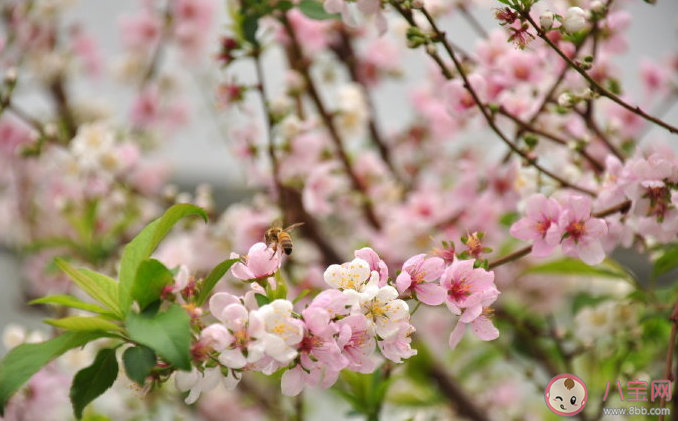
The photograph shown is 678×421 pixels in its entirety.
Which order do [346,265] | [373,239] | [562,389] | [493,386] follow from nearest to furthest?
[346,265], [562,389], [373,239], [493,386]

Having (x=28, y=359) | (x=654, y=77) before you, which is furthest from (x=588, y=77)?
(x=654, y=77)

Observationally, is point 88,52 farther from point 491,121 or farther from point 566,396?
point 566,396

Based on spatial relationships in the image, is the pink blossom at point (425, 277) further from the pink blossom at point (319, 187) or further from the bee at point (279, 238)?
the pink blossom at point (319, 187)

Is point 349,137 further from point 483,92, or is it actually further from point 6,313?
point 6,313

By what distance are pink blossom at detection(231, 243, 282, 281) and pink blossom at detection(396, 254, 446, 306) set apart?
106 mm

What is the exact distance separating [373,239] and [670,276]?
0.85 metres

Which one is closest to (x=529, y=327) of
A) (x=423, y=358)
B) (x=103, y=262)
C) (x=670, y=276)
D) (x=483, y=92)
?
(x=423, y=358)

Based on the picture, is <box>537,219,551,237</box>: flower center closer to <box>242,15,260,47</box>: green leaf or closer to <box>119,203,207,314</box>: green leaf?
<box>119,203,207,314</box>: green leaf

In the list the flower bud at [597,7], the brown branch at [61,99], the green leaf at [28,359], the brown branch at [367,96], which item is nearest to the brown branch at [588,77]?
the flower bud at [597,7]

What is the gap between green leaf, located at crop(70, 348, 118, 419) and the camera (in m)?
0.55

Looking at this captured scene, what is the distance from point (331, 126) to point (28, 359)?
851mm

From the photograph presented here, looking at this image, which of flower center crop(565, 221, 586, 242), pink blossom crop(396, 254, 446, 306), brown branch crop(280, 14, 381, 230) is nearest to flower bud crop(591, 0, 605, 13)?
flower center crop(565, 221, 586, 242)

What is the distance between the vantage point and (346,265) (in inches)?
21.0

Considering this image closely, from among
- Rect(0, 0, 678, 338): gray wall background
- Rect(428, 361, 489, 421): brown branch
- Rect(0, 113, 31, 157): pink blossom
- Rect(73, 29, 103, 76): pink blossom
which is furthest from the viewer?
Rect(73, 29, 103, 76): pink blossom
